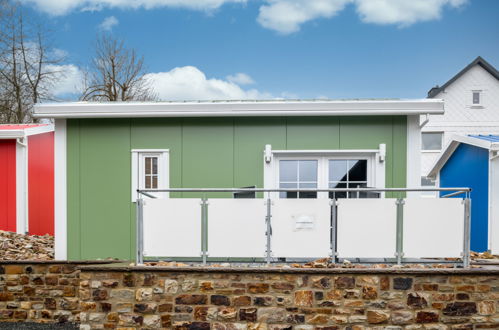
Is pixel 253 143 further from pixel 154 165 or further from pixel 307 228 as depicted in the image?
pixel 307 228

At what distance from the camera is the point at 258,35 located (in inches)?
836

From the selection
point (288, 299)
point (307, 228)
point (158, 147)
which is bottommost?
point (288, 299)

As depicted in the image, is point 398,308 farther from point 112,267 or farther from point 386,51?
point 386,51

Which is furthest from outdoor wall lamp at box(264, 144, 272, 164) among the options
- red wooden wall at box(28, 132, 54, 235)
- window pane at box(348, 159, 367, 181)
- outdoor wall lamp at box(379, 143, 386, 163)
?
red wooden wall at box(28, 132, 54, 235)

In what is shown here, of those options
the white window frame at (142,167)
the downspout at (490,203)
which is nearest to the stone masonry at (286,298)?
the white window frame at (142,167)

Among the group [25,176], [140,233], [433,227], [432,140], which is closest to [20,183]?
[25,176]

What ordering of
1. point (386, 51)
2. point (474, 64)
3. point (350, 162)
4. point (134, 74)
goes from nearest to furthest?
point (350, 162) → point (134, 74) → point (474, 64) → point (386, 51)

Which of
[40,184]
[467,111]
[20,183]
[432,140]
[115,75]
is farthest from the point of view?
[467,111]

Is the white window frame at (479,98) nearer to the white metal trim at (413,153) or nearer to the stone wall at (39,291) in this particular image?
the white metal trim at (413,153)

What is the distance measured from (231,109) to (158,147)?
4.28ft

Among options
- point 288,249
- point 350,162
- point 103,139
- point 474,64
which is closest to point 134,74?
point 103,139

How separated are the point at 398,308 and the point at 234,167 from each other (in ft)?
9.63

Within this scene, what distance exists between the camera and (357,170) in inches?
223

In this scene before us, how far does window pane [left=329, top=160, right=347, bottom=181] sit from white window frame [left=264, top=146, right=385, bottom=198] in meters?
0.05
